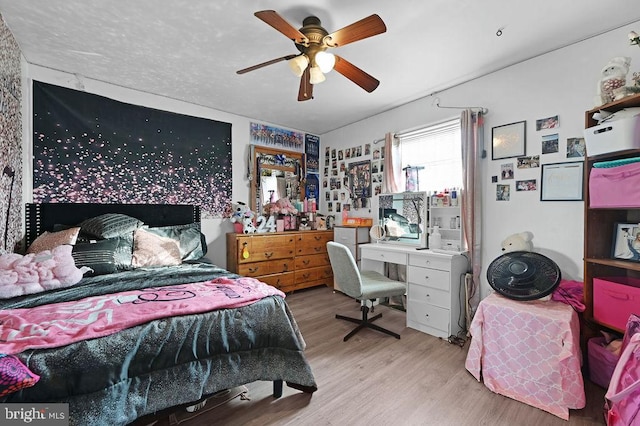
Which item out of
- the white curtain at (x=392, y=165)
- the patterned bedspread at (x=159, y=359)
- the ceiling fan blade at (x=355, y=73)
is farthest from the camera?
the white curtain at (x=392, y=165)

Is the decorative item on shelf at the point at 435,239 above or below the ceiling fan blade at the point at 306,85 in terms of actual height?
below

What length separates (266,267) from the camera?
3637 millimetres

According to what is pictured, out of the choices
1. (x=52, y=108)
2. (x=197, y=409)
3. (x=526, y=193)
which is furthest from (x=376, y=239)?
(x=52, y=108)

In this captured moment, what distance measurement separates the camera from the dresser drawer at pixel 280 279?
143 inches

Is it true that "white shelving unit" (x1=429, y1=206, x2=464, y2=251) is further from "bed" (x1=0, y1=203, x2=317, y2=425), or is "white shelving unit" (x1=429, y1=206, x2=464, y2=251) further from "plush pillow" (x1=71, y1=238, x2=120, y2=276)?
"plush pillow" (x1=71, y1=238, x2=120, y2=276)

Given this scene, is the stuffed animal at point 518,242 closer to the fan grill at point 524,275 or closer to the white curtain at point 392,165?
the fan grill at point 524,275

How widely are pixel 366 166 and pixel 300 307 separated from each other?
2.13 metres

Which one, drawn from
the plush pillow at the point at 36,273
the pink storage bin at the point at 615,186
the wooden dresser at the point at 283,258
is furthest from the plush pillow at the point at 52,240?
the pink storage bin at the point at 615,186

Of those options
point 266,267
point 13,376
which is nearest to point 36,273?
point 13,376

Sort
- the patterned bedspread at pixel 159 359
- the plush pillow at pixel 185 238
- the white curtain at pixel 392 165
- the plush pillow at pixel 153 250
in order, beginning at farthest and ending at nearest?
the white curtain at pixel 392 165 < the plush pillow at pixel 185 238 < the plush pillow at pixel 153 250 < the patterned bedspread at pixel 159 359

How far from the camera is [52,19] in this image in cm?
193

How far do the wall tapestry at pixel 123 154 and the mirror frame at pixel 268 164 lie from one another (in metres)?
0.36

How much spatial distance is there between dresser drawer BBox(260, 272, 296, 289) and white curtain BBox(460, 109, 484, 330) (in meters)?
2.21

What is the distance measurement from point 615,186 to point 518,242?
0.73 meters
